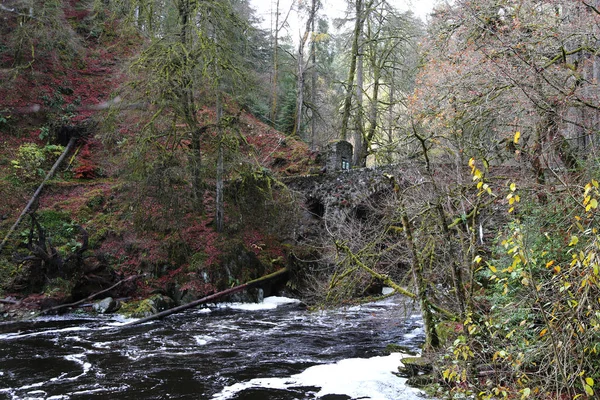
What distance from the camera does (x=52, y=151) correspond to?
62.8 feet

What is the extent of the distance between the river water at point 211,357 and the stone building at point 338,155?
23.6 feet

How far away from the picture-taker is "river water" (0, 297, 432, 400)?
22.1ft

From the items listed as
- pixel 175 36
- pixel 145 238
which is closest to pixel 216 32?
pixel 175 36

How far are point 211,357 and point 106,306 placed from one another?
548cm

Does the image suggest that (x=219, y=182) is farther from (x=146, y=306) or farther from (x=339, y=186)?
(x=146, y=306)

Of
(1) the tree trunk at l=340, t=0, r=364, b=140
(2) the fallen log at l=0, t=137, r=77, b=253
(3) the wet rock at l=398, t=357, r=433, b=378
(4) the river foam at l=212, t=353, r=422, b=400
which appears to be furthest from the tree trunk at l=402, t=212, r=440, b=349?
(1) the tree trunk at l=340, t=0, r=364, b=140

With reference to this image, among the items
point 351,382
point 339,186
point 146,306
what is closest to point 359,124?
point 339,186

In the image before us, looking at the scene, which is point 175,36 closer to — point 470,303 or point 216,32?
point 216,32

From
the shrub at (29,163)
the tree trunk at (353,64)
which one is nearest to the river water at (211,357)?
the shrub at (29,163)

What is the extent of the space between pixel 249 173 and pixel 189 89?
3.35 metres

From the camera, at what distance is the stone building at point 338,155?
59.9 ft

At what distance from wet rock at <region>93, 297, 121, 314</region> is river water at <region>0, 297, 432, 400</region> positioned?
0.48 meters

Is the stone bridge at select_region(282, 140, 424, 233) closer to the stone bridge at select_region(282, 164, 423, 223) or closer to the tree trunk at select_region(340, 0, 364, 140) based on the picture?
the stone bridge at select_region(282, 164, 423, 223)

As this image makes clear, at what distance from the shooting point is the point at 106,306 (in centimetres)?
1266
